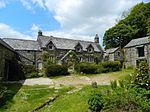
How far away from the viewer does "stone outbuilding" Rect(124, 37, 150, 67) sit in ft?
173

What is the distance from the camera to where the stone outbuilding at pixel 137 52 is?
173 feet

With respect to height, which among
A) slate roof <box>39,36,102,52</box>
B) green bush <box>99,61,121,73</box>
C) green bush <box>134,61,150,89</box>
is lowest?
green bush <box>134,61,150,89</box>

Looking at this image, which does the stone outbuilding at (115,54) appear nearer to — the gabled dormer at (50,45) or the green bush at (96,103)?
the gabled dormer at (50,45)

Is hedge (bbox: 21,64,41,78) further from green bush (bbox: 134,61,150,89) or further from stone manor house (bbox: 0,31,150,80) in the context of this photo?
green bush (bbox: 134,61,150,89)

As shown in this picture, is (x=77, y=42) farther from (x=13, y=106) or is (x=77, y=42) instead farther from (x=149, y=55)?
(x=13, y=106)

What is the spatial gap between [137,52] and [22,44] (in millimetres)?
26013

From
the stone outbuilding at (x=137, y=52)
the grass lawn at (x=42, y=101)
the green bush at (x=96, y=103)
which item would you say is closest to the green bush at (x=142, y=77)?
the green bush at (x=96, y=103)

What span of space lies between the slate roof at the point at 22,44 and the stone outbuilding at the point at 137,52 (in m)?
21.2

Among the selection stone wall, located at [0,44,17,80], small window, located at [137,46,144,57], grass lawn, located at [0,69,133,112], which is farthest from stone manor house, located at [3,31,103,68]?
grass lawn, located at [0,69,133,112]

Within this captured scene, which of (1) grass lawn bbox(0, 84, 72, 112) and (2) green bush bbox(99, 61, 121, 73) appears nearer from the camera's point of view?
(1) grass lawn bbox(0, 84, 72, 112)

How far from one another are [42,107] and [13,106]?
2.48 meters

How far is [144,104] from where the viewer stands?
16469 millimetres

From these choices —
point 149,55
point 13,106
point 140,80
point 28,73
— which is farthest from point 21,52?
point 140,80

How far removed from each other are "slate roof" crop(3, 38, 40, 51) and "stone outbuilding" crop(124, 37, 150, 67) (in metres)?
21.2
